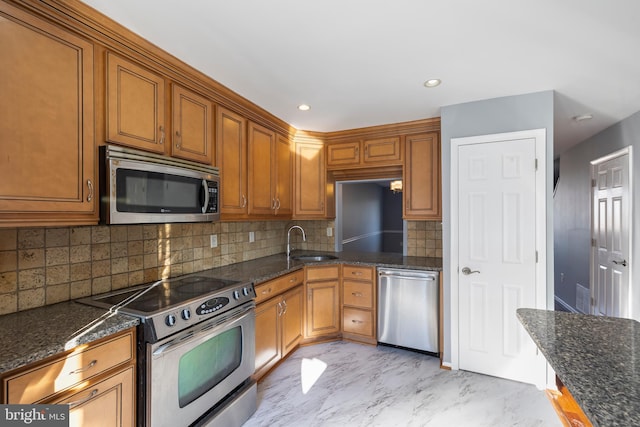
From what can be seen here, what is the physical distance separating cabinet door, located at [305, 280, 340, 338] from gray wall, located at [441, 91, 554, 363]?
109 centimetres

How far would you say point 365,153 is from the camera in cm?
334

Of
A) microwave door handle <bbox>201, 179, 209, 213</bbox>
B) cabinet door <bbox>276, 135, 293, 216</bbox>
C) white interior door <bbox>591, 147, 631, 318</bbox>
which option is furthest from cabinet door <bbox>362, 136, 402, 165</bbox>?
white interior door <bbox>591, 147, 631, 318</bbox>

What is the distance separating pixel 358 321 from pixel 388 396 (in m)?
0.91

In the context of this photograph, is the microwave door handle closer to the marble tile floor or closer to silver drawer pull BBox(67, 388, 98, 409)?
silver drawer pull BBox(67, 388, 98, 409)

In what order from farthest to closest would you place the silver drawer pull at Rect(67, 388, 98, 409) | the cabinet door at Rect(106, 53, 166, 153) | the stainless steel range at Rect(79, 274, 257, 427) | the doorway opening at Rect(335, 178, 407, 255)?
the doorway opening at Rect(335, 178, 407, 255)
the cabinet door at Rect(106, 53, 166, 153)
the stainless steel range at Rect(79, 274, 257, 427)
the silver drawer pull at Rect(67, 388, 98, 409)

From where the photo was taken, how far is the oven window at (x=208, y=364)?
5.13ft

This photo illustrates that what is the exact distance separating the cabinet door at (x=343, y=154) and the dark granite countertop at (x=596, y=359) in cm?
237

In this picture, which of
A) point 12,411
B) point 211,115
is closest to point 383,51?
point 211,115

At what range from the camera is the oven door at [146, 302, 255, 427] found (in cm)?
142

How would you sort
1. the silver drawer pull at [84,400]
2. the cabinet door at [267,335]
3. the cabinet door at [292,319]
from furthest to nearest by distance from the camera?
the cabinet door at [292,319] → the cabinet door at [267,335] → the silver drawer pull at [84,400]

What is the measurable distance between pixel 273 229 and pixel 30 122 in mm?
2488

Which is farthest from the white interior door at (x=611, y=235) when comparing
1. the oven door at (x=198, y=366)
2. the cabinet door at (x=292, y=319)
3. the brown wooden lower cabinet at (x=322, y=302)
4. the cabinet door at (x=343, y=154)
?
the oven door at (x=198, y=366)

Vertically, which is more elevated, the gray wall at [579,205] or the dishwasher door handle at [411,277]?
the gray wall at [579,205]

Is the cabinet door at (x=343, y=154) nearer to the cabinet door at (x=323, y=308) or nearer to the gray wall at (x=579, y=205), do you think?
the cabinet door at (x=323, y=308)
